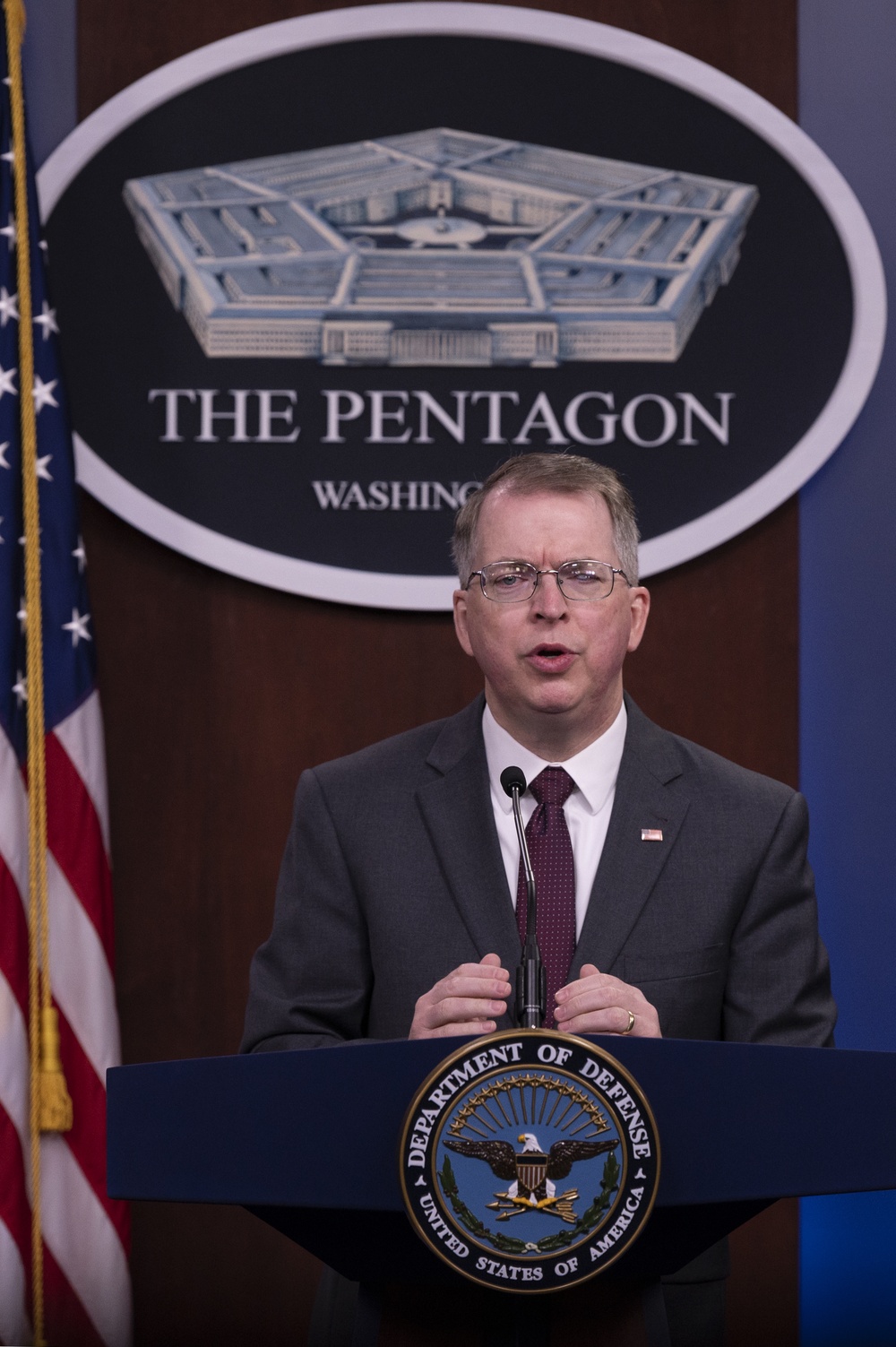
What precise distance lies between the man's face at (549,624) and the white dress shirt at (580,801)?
4 centimetres

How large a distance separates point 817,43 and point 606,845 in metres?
1.80

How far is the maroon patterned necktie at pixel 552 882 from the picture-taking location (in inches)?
66.8

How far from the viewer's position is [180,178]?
8.70 ft

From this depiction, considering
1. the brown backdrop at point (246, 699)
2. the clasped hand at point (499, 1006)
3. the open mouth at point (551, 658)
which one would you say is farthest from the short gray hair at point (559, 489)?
the brown backdrop at point (246, 699)

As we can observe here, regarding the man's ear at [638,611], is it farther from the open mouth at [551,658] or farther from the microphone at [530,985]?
the microphone at [530,985]

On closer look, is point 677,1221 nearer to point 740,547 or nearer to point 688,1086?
point 688,1086

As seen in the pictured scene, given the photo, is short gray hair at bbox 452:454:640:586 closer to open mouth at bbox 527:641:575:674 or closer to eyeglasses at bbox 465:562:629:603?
eyeglasses at bbox 465:562:629:603

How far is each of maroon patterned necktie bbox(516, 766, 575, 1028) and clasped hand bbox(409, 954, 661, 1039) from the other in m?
0.39

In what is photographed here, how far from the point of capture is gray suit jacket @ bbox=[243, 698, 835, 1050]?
1711 mm

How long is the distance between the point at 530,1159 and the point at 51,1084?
139cm

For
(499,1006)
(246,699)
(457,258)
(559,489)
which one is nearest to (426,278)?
(457,258)

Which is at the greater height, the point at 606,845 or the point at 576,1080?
the point at 606,845

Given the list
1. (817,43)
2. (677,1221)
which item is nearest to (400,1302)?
(677,1221)

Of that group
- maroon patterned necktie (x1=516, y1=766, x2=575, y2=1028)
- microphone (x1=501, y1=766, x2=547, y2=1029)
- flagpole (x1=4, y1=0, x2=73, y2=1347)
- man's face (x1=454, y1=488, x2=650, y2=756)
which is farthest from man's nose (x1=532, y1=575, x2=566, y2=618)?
flagpole (x1=4, y1=0, x2=73, y2=1347)
